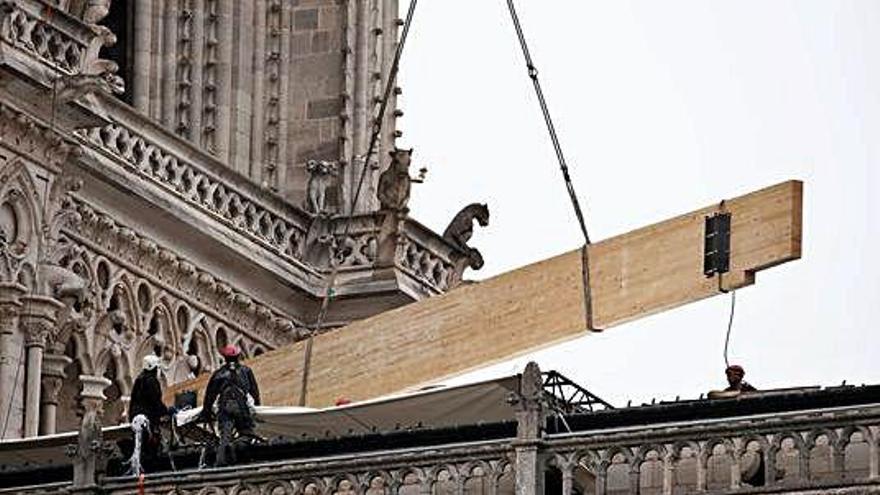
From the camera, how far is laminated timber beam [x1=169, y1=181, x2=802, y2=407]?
5141 cm

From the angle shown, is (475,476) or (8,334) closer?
(475,476)

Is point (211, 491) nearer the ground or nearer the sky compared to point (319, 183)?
nearer the ground

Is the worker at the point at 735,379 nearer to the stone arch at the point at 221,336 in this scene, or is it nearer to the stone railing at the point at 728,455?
the stone railing at the point at 728,455

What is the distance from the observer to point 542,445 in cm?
4769

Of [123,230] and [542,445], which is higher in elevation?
[123,230]

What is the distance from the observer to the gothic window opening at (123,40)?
64500 millimetres

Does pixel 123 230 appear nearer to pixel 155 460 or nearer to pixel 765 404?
pixel 155 460

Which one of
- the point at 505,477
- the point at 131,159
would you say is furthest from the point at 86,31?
the point at 505,477

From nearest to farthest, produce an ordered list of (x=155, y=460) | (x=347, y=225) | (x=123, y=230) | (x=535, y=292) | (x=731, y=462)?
1. (x=731, y=462)
2. (x=155, y=460)
3. (x=535, y=292)
4. (x=123, y=230)
5. (x=347, y=225)

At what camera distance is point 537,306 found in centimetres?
5391

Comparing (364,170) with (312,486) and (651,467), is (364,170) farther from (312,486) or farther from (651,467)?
(651,467)

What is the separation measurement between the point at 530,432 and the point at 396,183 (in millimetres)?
15945

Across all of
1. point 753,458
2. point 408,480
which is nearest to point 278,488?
point 408,480

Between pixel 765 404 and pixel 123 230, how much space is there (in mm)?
13372
